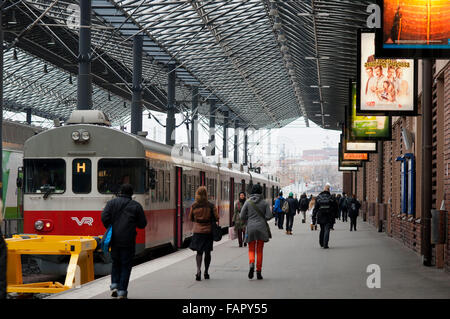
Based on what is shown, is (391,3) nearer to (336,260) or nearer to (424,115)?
(424,115)

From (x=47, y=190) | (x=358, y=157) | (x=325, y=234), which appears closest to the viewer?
(x=47, y=190)

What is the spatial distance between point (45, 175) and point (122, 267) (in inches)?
234

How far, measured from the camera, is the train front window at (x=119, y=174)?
16188 mm

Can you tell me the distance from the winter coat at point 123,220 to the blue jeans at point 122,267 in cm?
10

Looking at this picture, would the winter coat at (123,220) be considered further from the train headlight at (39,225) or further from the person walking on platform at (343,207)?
the person walking on platform at (343,207)

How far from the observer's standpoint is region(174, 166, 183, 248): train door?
66.4 ft

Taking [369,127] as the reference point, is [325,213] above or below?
below

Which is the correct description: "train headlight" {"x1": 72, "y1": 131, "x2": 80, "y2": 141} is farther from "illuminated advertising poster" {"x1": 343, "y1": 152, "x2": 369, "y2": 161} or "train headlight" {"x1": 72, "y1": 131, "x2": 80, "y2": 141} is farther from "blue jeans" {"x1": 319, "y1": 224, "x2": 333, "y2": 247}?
"illuminated advertising poster" {"x1": 343, "y1": 152, "x2": 369, "y2": 161}

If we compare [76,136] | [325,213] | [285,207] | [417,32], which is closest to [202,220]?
[76,136]

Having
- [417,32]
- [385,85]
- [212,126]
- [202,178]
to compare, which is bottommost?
[202,178]

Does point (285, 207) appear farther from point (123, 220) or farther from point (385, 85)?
point (123, 220)

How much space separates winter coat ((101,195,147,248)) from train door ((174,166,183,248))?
927 cm

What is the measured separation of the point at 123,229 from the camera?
35.2 feet
